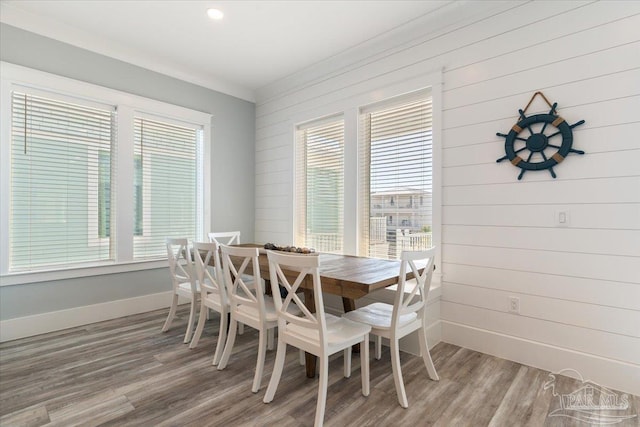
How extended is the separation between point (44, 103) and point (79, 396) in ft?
8.98

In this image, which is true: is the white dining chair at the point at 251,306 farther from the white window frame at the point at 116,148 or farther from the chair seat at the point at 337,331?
the white window frame at the point at 116,148

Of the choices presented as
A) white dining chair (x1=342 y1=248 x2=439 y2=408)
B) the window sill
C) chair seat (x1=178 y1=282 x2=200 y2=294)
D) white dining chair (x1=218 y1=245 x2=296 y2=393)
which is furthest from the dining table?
the window sill

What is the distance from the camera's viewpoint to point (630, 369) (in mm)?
2088

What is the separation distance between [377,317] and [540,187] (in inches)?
61.8

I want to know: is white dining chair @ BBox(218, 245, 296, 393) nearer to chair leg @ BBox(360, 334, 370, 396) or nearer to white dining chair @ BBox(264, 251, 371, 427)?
white dining chair @ BBox(264, 251, 371, 427)

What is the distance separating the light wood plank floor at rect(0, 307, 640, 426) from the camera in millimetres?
1833

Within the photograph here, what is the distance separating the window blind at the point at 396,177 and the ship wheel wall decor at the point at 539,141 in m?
0.72

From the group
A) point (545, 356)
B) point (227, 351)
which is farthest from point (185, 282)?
point (545, 356)

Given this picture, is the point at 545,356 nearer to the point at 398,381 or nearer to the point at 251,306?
the point at 398,381

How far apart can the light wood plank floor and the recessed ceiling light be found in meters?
2.97

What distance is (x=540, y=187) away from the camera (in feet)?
7.92

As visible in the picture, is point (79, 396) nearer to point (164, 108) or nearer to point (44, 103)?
point (44, 103)

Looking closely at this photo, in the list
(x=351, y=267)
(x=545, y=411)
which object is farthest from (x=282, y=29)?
(x=545, y=411)

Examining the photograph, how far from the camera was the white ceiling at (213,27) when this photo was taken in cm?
281
